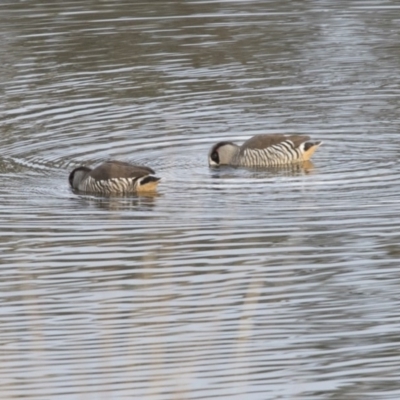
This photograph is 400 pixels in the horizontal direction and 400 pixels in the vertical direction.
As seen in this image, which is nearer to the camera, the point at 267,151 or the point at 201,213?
the point at 201,213

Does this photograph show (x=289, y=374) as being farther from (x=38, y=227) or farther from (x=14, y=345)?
(x=38, y=227)

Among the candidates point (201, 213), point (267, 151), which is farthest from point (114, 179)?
point (267, 151)

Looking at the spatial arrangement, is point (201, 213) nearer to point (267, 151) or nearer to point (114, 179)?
point (114, 179)

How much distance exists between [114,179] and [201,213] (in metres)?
1.81

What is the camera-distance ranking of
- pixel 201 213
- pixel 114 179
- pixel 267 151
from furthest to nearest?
pixel 267 151 < pixel 114 179 < pixel 201 213

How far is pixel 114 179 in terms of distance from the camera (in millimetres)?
15602

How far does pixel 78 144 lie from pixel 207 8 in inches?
394

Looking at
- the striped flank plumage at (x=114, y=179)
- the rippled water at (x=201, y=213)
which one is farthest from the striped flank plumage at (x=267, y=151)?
the striped flank plumage at (x=114, y=179)

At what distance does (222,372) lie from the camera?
30.6 feet

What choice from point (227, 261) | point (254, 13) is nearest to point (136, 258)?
point (227, 261)

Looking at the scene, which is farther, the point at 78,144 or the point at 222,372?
the point at 78,144

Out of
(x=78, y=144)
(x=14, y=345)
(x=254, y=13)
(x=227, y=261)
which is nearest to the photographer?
(x=14, y=345)

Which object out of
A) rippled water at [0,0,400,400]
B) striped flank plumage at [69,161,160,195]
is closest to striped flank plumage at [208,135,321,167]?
rippled water at [0,0,400,400]

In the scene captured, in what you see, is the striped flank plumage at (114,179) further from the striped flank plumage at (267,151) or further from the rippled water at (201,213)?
the striped flank plumage at (267,151)
